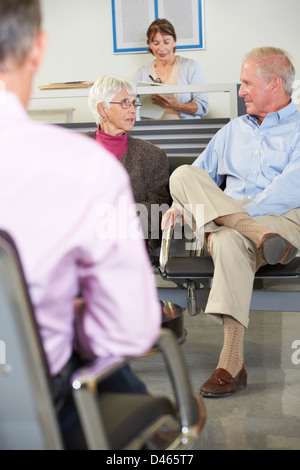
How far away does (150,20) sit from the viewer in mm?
6801

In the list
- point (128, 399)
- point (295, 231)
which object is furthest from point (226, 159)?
point (128, 399)

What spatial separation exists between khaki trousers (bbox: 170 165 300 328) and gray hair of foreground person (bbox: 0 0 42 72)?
1688 mm

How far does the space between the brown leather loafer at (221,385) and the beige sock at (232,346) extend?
2 centimetres

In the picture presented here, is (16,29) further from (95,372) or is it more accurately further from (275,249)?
(275,249)

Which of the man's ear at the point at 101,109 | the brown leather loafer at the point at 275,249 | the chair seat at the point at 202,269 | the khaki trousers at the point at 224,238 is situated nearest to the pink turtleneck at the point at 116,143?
the man's ear at the point at 101,109

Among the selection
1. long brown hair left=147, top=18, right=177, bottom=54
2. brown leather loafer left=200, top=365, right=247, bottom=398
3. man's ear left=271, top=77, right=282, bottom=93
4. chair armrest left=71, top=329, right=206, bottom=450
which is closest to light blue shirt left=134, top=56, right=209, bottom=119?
long brown hair left=147, top=18, right=177, bottom=54

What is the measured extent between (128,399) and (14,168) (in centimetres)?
41

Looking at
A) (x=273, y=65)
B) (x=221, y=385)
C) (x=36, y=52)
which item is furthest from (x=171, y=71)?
(x=36, y=52)

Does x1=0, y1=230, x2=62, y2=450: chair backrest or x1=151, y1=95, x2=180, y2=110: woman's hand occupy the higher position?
x1=0, y1=230, x2=62, y2=450: chair backrest

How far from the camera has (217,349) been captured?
3021 mm

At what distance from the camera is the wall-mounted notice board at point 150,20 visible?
6715 mm

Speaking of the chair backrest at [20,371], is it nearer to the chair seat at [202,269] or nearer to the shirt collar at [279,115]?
the chair seat at [202,269]

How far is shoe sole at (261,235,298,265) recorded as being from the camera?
2359 mm

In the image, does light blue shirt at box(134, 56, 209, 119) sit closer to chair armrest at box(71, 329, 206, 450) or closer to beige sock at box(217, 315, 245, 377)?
beige sock at box(217, 315, 245, 377)
